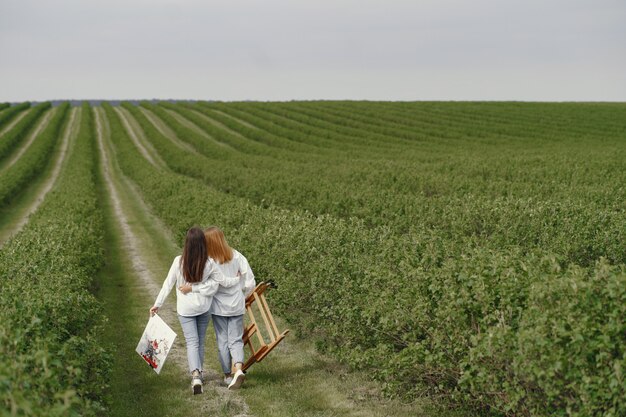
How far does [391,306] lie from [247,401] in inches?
94.6

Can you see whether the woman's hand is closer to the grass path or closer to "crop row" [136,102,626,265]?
the grass path

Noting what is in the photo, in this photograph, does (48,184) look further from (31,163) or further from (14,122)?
(14,122)

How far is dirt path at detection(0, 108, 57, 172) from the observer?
5186cm

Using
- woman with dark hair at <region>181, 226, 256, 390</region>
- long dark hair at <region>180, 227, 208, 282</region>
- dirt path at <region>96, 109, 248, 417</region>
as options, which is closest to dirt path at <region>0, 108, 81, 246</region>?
dirt path at <region>96, 109, 248, 417</region>

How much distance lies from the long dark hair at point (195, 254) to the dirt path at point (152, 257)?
5.66ft

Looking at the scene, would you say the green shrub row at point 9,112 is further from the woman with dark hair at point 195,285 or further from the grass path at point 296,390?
the woman with dark hair at point 195,285

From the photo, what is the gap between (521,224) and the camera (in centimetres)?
1638

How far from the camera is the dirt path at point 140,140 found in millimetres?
55200

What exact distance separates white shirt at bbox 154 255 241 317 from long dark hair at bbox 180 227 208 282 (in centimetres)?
10

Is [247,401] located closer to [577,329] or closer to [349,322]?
[349,322]

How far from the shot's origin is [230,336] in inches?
384

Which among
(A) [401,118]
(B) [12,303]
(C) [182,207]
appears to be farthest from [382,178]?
(A) [401,118]

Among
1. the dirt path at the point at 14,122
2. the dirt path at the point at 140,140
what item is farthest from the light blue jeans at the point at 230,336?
the dirt path at the point at 14,122

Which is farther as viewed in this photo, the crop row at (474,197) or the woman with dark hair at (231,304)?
the crop row at (474,197)
